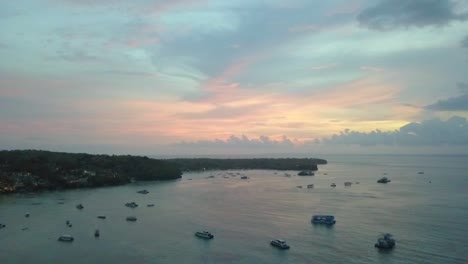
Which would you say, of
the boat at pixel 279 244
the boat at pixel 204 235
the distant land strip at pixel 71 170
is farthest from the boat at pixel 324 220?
the distant land strip at pixel 71 170

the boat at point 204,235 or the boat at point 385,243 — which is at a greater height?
the boat at point 385,243

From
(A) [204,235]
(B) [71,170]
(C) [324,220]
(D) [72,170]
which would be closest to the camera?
(A) [204,235]

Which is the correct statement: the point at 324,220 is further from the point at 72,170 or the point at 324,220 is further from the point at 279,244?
the point at 72,170

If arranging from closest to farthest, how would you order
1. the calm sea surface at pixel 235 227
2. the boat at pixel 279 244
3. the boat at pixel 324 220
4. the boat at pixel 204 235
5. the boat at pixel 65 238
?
the calm sea surface at pixel 235 227, the boat at pixel 279 244, the boat at pixel 65 238, the boat at pixel 204 235, the boat at pixel 324 220

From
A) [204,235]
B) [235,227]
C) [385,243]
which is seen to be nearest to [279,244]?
[204,235]

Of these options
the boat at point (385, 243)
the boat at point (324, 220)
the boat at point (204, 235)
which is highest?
the boat at point (324, 220)

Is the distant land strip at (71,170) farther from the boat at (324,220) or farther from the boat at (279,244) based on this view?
the boat at (279,244)
